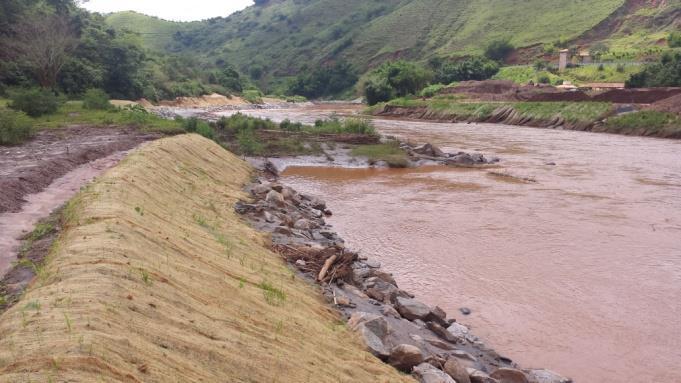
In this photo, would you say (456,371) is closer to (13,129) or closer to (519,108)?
(13,129)

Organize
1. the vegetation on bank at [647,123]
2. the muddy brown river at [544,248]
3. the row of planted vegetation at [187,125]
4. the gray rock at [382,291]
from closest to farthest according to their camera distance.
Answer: the muddy brown river at [544,248]
the gray rock at [382,291]
the row of planted vegetation at [187,125]
the vegetation on bank at [647,123]

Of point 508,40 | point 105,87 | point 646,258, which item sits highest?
point 508,40

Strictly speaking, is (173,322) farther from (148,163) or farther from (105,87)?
(105,87)

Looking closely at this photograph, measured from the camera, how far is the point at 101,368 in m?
4.79

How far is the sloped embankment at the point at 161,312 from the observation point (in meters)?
5.12

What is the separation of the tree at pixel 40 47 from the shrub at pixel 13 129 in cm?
2310

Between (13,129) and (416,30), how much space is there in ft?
406

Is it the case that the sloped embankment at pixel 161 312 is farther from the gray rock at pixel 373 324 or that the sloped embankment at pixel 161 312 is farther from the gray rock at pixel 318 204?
the gray rock at pixel 318 204

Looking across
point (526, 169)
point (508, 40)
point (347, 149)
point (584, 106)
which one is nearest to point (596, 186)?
point (526, 169)

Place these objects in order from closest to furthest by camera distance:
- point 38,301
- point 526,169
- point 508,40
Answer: point 38,301, point 526,169, point 508,40

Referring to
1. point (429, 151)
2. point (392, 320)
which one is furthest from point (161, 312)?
point (429, 151)

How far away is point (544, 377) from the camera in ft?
28.5

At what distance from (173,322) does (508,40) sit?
105708 millimetres

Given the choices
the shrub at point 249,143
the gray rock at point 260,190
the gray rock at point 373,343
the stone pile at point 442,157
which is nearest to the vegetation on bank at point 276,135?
A: the shrub at point 249,143
